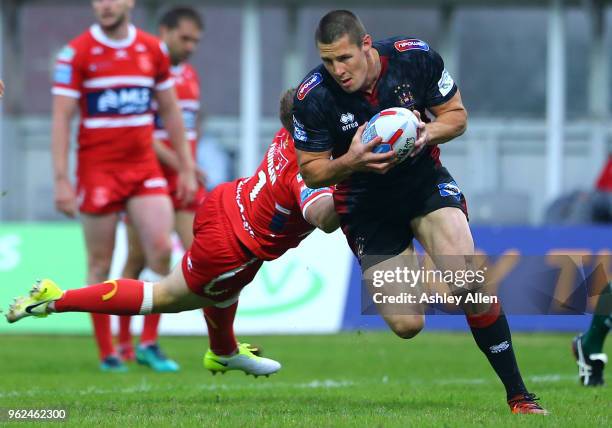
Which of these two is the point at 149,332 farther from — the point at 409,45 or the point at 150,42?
the point at 409,45

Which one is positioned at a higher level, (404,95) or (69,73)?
(404,95)

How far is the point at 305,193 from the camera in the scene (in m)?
6.87

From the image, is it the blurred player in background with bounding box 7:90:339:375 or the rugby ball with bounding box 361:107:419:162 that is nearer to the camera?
the rugby ball with bounding box 361:107:419:162

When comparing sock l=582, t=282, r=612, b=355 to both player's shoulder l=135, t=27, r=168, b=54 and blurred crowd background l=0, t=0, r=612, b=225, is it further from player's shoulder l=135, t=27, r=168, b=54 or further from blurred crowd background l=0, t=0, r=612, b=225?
blurred crowd background l=0, t=0, r=612, b=225

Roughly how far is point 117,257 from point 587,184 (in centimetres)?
820

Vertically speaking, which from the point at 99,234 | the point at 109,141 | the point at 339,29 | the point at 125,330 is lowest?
the point at 125,330

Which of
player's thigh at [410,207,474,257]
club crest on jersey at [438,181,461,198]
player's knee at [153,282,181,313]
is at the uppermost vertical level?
club crest on jersey at [438,181,461,198]

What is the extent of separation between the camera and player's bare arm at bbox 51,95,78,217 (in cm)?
982

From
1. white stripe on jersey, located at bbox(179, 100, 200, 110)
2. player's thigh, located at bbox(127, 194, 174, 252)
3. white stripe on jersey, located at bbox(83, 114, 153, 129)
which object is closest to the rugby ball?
player's thigh, located at bbox(127, 194, 174, 252)

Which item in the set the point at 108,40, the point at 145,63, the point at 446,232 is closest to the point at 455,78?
the point at 145,63

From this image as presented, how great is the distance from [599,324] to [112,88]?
4.21m

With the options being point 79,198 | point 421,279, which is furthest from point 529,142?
point 421,279

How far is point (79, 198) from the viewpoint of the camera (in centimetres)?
1005

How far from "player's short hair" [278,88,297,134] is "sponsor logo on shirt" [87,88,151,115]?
8.89 feet
